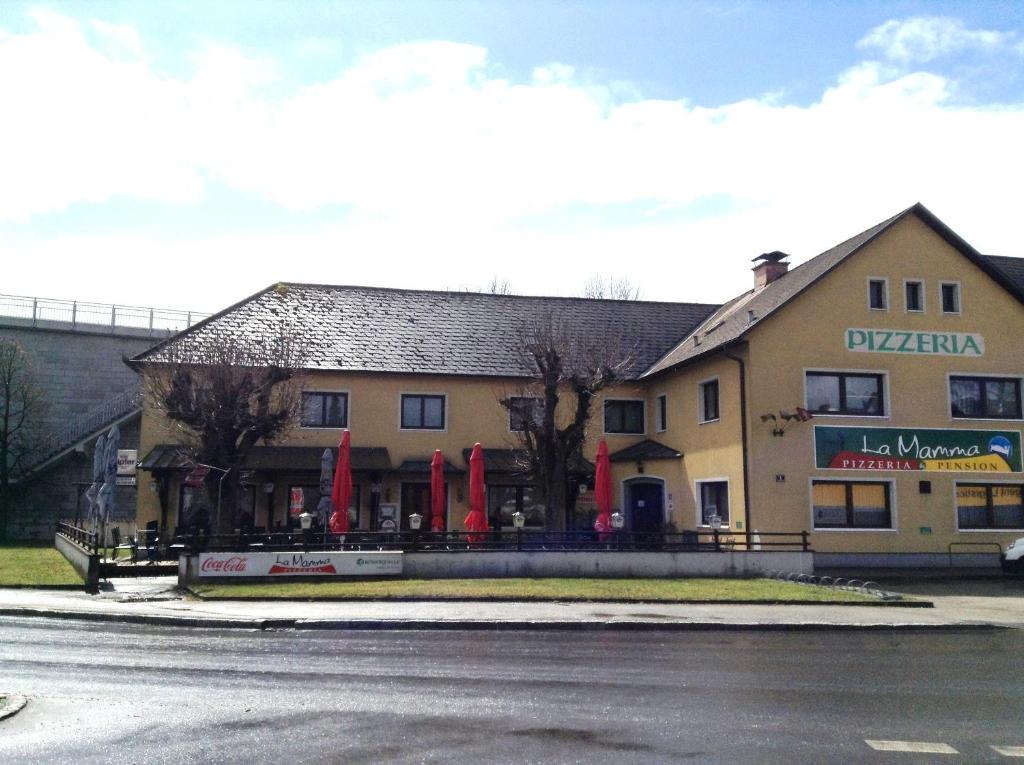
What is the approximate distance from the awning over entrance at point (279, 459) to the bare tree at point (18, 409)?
1208 centimetres

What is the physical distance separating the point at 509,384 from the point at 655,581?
39.1 feet

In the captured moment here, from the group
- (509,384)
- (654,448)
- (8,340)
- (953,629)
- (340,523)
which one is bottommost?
(953,629)

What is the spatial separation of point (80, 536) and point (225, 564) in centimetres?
635

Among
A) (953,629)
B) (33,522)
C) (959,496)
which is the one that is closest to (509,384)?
(959,496)

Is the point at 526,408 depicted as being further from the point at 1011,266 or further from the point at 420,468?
the point at 1011,266

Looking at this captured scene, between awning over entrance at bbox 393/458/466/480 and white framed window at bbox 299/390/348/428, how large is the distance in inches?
95.1

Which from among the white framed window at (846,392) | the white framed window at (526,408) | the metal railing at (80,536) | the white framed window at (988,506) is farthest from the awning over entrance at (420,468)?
the white framed window at (988,506)

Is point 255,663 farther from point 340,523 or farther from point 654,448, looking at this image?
point 654,448

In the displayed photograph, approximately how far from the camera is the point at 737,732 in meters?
7.94

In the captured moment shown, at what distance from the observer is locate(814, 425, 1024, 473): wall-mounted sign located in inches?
1035

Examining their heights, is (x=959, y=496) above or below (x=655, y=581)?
above

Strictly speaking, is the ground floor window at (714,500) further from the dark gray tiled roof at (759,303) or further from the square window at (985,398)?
the square window at (985,398)

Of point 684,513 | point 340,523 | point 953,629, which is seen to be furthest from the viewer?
point 684,513

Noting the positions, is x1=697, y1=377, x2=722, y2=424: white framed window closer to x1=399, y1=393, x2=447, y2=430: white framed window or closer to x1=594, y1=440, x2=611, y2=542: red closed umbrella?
x1=594, y1=440, x2=611, y2=542: red closed umbrella
